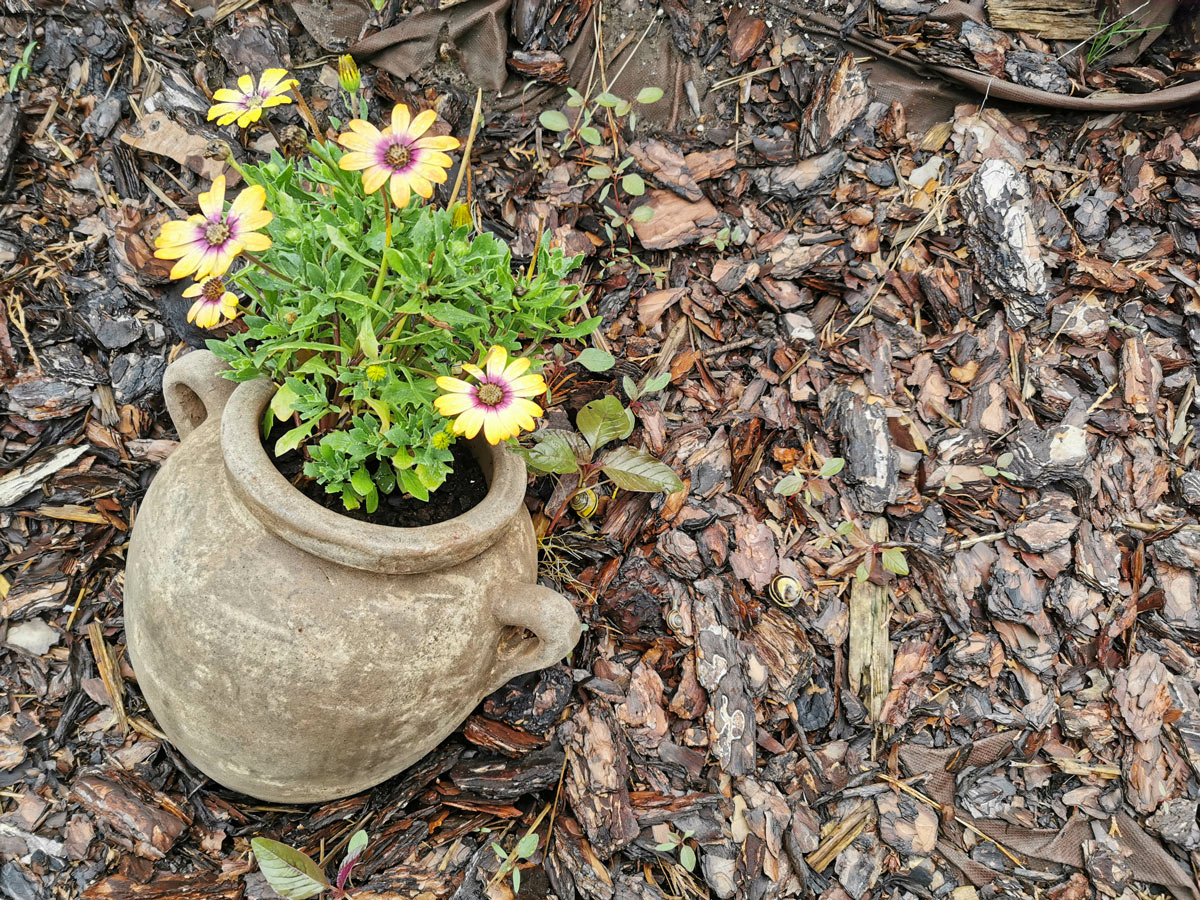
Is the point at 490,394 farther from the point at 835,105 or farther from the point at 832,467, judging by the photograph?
the point at 835,105

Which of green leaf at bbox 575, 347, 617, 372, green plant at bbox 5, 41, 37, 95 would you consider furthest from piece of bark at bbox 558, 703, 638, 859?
green plant at bbox 5, 41, 37, 95

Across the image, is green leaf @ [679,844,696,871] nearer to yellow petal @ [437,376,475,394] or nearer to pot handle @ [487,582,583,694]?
pot handle @ [487,582,583,694]

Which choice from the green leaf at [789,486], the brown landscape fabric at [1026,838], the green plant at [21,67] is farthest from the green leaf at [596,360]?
the green plant at [21,67]

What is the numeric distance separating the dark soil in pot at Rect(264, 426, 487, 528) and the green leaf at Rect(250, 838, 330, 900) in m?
0.72

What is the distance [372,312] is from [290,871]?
3.93ft

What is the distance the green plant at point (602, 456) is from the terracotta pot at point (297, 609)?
32 cm

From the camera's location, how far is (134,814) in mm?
2004

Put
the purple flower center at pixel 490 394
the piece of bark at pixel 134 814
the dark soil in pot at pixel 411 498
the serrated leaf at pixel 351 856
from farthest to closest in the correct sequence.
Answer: the piece of bark at pixel 134 814 < the serrated leaf at pixel 351 856 < the dark soil in pot at pixel 411 498 < the purple flower center at pixel 490 394

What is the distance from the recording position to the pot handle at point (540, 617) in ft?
5.38

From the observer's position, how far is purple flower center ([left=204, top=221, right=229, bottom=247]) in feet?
4.14

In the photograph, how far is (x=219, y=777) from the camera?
190 centimetres

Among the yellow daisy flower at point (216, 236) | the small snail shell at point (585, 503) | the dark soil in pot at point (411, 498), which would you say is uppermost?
the yellow daisy flower at point (216, 236)

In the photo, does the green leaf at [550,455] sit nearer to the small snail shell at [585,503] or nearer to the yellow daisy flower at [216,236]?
the small snail shell at [585,503]

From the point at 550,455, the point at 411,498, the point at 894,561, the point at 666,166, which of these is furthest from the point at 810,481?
the point at 411,498
